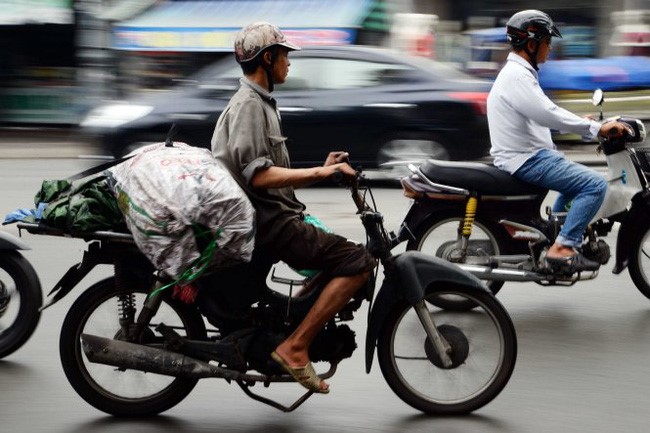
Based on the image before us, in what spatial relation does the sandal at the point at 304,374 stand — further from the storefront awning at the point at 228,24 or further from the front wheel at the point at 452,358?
the storefront awning at the point at 228,24

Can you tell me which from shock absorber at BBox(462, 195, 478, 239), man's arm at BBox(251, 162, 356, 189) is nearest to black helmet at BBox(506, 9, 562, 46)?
shock absorber at BBox(462, 195, 478, 239)

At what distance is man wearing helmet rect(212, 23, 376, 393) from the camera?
501cm

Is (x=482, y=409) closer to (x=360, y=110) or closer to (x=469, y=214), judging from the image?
(x=469, y=214)

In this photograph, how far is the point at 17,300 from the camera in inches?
243

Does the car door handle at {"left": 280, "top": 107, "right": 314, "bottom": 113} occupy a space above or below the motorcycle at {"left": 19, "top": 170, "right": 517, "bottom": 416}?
above

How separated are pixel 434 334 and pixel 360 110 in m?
7.76

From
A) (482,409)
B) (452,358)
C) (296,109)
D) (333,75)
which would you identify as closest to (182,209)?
(452,358)

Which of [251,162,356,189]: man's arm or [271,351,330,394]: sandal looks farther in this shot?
[271,351,330,394]: sandal

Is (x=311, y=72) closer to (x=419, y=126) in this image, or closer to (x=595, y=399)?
(x=419, y=126)

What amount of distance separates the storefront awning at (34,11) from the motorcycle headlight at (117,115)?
7.28m

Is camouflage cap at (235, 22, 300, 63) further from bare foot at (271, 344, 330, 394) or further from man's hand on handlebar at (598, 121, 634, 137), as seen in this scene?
man's hand on handlebar at (598, 121, 634, 137)

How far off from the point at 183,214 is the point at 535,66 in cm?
311

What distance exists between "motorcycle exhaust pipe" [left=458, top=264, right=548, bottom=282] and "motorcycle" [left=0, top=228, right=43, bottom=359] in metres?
2.49

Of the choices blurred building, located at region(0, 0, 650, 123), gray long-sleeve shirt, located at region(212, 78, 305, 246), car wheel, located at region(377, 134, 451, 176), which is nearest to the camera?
gray long-sleeve shirt, located at region(212, 78, 305, 246)
